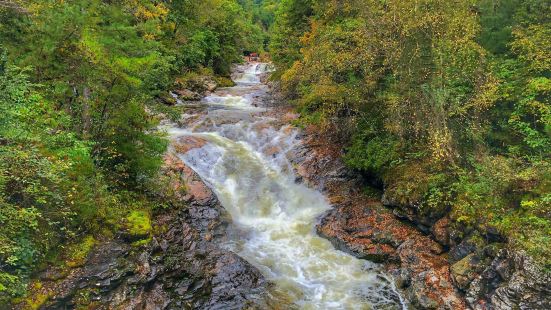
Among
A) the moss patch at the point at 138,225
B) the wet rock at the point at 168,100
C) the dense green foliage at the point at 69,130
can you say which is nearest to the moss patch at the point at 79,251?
the dense green foliage at the point at 69,130

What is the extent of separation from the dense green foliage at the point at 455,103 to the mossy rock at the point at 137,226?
8079mm

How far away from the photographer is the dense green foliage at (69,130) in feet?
23.7

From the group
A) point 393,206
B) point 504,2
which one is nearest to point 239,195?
point 393,206

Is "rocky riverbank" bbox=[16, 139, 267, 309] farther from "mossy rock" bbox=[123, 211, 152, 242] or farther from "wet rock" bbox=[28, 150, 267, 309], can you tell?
"mossy rock" bbox=[123, 211, 152, 242]

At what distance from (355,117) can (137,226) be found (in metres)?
9.57

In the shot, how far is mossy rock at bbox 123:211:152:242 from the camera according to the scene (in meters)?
9.94

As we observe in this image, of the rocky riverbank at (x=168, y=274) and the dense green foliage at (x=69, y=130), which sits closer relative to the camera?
the dense green foliage at (x=69, y=130)

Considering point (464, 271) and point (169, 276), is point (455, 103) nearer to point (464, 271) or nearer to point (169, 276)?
point (464, 271)

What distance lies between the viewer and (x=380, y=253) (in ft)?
38.7

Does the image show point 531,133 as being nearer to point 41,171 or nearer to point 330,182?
point 330,182

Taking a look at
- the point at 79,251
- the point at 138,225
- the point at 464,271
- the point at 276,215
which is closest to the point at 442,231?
the point at 464,271

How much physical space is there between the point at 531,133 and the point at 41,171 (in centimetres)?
1177

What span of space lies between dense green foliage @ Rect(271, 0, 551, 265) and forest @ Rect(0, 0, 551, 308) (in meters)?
0.05

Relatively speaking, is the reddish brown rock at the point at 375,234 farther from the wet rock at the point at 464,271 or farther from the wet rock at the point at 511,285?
the wet rock at the point at 511,285
